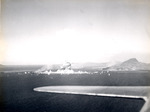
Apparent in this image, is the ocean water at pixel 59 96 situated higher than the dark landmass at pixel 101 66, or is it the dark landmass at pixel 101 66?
the dark landmass at pixel 101 66

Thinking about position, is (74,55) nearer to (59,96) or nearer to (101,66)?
(101,66)

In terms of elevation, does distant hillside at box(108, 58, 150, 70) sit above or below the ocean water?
above

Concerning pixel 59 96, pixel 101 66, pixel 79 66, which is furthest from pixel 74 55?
pixel 59 96

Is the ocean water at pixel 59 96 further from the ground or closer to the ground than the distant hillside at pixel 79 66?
closer to the ground

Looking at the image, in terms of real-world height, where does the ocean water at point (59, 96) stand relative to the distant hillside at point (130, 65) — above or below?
below

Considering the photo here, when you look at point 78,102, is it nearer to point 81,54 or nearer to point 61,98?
point 61,98

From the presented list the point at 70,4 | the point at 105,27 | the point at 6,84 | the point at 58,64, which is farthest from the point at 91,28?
the point at 6,84
